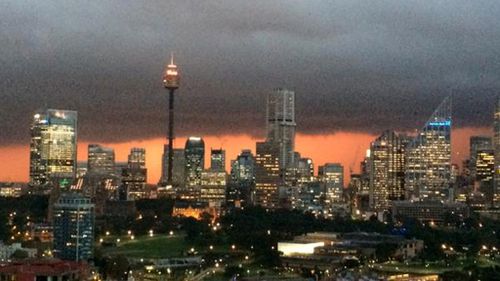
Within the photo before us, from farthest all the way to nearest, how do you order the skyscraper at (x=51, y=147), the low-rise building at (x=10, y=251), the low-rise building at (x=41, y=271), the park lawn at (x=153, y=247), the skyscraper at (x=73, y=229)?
the skyscraper at (x=51, y=147) → the park lawn at (x=153, y=247) → the skyscraper at (x=73, y=229) → the low-rise building at (x=10, y=251) → the low-rise building at (x=41, y=271)

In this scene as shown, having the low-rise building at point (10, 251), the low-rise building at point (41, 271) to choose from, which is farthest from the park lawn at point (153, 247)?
the low-rise building at point (41, 271)

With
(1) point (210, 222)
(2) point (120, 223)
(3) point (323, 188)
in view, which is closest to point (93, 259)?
(2) point (120, 223)

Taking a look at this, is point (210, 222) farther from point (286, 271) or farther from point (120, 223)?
point (286, 271)

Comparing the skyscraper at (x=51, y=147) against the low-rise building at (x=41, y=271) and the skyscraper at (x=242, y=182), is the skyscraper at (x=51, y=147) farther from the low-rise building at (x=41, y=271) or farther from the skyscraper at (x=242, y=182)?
the low-rise building at (x=41, y=271)

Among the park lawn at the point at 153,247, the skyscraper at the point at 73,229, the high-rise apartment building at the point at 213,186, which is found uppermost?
the high-rise apartment building at the point at 213,186

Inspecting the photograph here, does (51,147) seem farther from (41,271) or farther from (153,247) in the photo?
(41,271)

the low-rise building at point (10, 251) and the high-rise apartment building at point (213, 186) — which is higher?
the high-rise apartment building at point (213, 186)

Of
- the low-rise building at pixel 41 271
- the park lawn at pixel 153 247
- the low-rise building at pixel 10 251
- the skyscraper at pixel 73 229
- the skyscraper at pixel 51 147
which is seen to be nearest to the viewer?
the low-rise building at pixel 41 271
